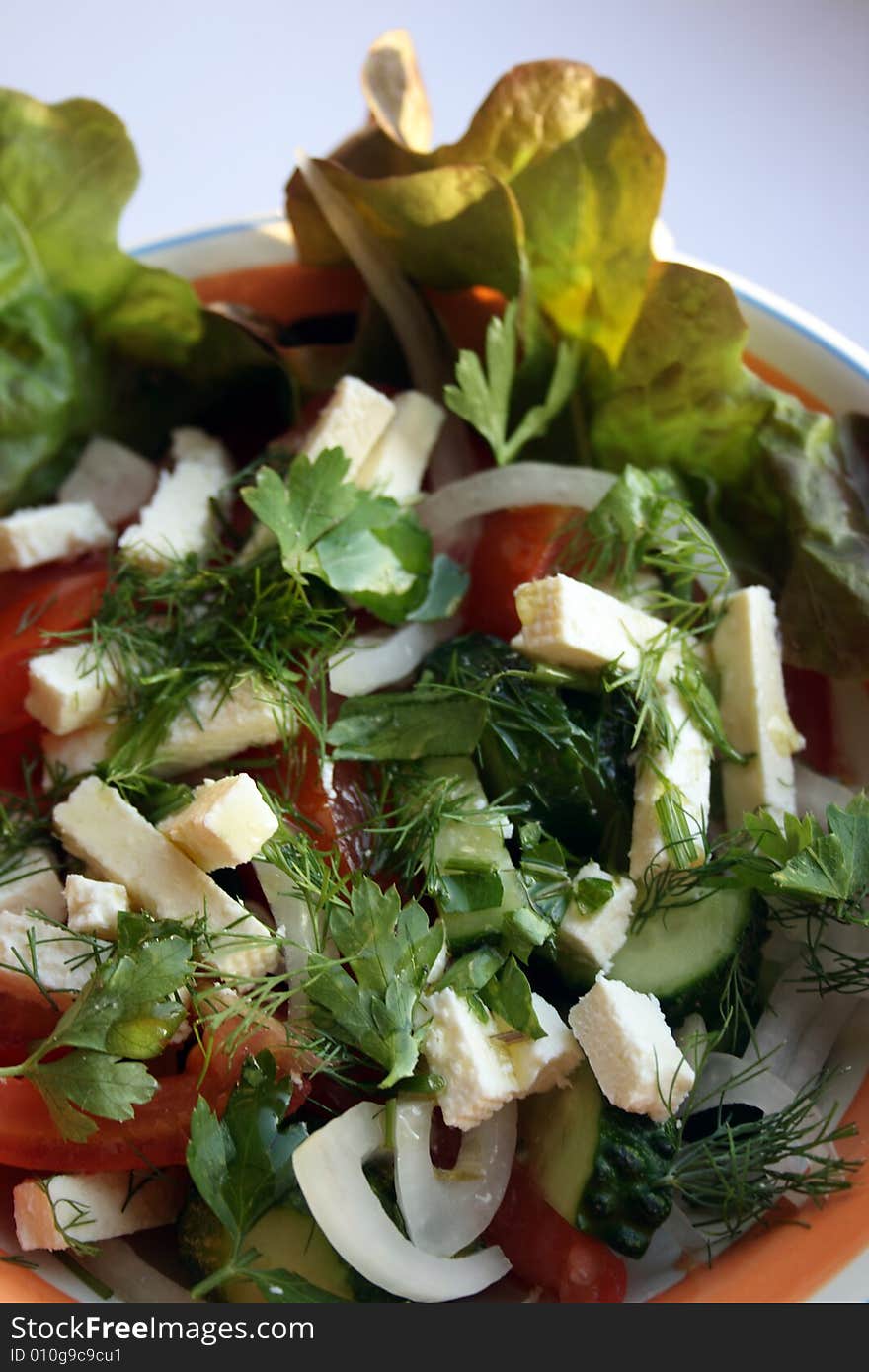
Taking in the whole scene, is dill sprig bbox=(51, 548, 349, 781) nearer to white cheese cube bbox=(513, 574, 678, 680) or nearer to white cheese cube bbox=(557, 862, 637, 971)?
white cheese cube bbox=(513, 574, 678, 680)

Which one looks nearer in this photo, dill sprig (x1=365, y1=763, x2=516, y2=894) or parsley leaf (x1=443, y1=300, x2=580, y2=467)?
dill sprig (x1=365, y1=763, x2=516, y2=894)

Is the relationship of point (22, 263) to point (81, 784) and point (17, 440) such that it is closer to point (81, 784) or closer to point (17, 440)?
point (17, 440)

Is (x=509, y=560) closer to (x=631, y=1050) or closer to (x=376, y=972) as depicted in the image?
(x=376, y=972)

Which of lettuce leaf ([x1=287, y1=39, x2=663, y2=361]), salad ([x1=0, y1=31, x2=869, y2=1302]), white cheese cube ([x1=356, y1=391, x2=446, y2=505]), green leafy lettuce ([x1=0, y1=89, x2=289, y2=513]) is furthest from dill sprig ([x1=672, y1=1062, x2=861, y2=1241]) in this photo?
green leafy lettuce ([x1=0, y1=89, x2=289, y2=513])

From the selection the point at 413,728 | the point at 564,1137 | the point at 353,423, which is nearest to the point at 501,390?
the point at 353,423

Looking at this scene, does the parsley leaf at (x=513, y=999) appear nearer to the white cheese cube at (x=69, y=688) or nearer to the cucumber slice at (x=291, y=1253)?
the cucumber slice at (x=291, y=1253)

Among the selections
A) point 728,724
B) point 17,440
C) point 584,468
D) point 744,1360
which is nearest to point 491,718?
point 728,724

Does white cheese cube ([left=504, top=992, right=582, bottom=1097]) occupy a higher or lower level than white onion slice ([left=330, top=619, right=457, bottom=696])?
lower
